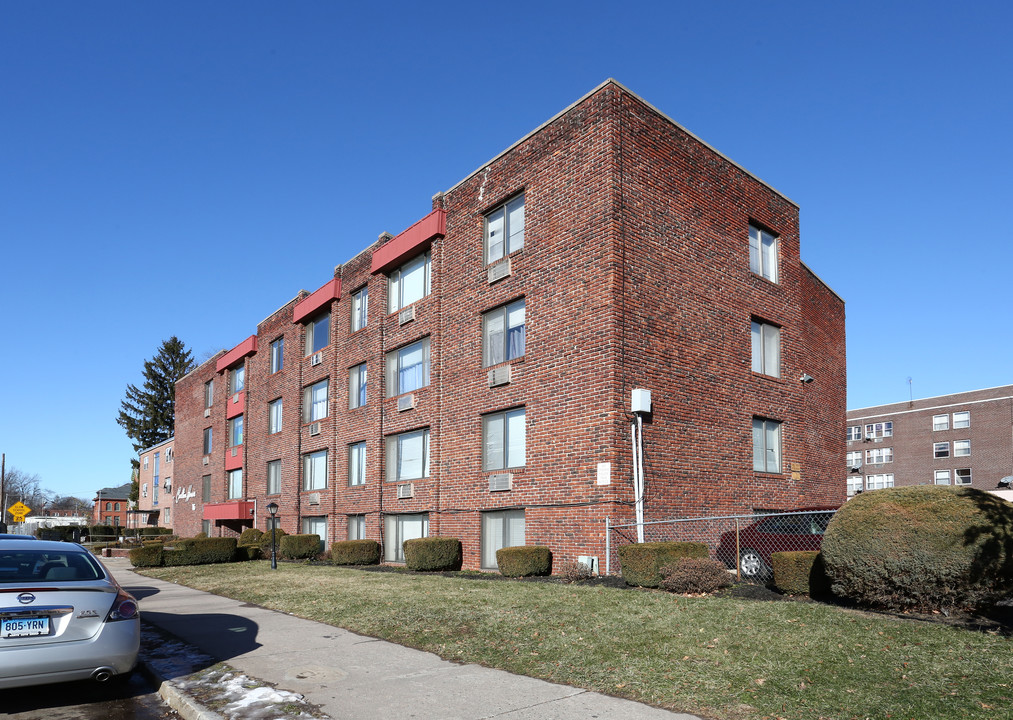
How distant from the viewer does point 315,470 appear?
30109 mm

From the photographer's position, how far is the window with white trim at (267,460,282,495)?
33.3 m

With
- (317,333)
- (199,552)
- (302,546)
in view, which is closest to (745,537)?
(302,546)

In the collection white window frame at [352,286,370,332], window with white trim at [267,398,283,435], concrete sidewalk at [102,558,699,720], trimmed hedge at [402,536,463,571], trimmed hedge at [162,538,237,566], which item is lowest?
trimmed hedge at [162,538,237,566]

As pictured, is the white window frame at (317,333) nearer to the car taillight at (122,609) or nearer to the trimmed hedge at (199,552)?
the trimmed hedge at (199,552)

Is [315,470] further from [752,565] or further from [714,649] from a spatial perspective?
[714,649]

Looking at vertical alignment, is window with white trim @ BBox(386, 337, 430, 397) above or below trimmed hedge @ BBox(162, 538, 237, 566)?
above

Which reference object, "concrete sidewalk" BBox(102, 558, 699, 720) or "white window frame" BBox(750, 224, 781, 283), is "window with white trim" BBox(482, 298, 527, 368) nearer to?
"white window frame" BBox(750, 224, 781, 283)

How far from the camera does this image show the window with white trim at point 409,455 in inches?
908

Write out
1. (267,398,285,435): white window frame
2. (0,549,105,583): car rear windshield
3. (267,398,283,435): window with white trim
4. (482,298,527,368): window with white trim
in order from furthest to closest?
(267,398,283,435): window with white trim
(267,398,285,435): white window frame
(482,298,527,368): window with white trim
(0,549,105,583): car rear windshield

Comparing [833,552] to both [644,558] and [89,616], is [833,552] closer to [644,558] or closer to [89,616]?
[644,558]

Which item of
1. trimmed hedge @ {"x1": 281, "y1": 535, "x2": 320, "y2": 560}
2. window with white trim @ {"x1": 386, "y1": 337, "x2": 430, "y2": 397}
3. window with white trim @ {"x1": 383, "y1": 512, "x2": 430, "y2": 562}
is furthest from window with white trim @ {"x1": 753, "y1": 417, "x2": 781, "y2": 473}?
trimmed hedge @ {"x1": 281, "y1": 535, "x2": 320, "y2": 560}

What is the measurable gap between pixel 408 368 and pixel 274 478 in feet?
42.3

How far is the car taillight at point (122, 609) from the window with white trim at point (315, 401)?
22.2 metres

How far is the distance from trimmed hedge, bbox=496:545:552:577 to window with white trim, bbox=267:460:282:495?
1844 centimetres
